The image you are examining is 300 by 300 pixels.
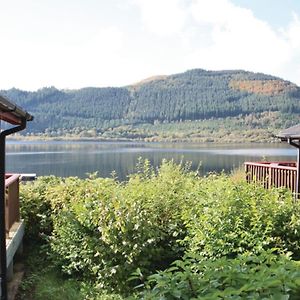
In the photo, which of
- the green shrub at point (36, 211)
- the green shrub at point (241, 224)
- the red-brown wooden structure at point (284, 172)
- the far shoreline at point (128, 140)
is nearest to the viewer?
the green shrub at point (241, 224)

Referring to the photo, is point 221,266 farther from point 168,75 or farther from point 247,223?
point 168,75

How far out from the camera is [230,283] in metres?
2.44

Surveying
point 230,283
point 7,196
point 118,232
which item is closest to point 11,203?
point 7,196

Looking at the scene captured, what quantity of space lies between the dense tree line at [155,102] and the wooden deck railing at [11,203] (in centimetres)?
11214

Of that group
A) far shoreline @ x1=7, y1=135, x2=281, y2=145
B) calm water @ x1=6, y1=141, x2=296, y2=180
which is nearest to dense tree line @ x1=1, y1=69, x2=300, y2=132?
far shoreline @ x1=7, y1=135, x2=281, y2=145

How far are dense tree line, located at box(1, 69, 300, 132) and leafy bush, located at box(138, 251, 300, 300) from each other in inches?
4655

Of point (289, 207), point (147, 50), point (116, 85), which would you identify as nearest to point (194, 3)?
point (289, 207)

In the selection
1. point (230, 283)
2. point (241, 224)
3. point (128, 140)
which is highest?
point (128, 140)

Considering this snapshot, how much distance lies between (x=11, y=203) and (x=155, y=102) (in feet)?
509

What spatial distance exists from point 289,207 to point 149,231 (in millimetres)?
1947

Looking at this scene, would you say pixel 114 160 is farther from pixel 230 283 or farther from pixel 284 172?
pixel 230 283

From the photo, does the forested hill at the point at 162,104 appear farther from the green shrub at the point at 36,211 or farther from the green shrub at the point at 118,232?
the green shrub at the point at 118,232

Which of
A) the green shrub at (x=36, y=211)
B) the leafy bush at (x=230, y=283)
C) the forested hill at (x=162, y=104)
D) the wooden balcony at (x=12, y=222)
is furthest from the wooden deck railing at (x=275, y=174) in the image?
the forested hill at (x=162, y=104)

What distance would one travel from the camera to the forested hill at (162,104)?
130 m
